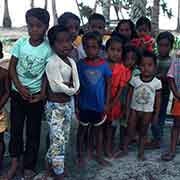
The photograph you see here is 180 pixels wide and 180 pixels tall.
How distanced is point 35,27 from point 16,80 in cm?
53

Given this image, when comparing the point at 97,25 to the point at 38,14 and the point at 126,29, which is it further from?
the point at 38,14

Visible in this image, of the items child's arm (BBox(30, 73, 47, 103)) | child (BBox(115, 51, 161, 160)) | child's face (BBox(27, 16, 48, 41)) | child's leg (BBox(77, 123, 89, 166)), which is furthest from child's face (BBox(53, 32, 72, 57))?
child (BBox(115, 51, 161, 160))

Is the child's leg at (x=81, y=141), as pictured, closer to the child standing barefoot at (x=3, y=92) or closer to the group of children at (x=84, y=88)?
the group of children at (x=84, y=88)

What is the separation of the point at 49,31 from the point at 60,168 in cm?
132

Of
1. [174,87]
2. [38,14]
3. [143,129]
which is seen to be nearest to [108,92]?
[143,129]

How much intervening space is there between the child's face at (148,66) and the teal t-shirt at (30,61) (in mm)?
1177

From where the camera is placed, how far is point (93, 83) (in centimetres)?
441

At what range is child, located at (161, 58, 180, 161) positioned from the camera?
475cm

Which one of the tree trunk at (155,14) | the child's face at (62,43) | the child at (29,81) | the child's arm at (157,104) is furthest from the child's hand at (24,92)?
the tree trunk at (155,14)

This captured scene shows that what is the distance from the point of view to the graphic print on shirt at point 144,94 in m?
4.73

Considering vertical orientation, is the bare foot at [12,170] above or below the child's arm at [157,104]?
below

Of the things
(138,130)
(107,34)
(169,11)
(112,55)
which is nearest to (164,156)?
(138,130)

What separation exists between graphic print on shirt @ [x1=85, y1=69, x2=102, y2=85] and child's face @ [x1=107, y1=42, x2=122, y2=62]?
0.36 m

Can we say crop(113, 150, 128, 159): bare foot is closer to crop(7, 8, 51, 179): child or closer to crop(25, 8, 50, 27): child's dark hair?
crop(7, 8, 51, 179): child
